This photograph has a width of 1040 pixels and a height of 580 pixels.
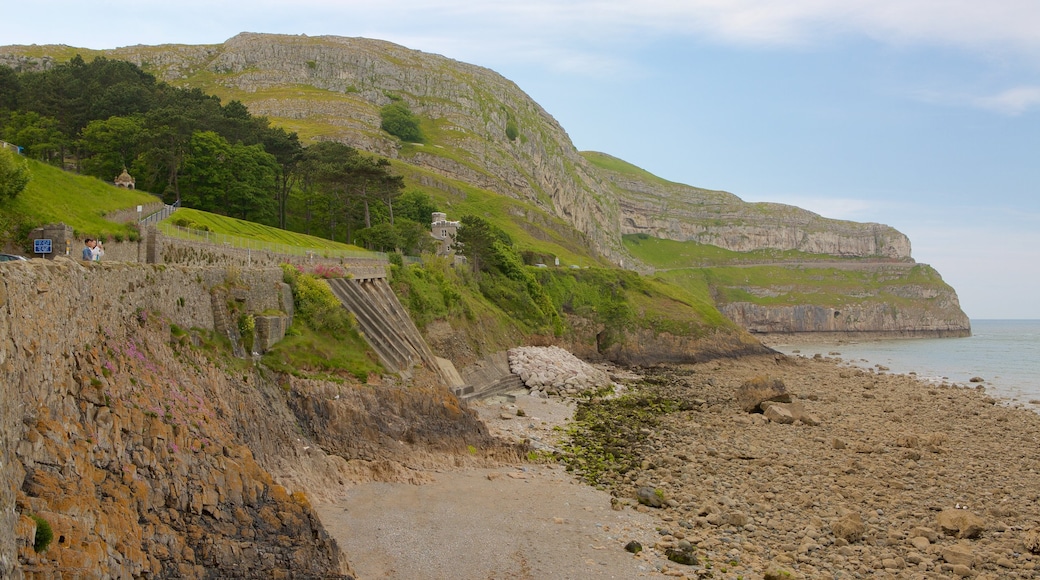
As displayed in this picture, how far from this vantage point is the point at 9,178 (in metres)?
27.2

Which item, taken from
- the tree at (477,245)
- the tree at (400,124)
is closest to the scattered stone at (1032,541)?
the tree at (477,245)

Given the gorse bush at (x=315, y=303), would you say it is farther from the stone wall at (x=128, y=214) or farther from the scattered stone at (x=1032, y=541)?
the scattered stone at (x=1032, y=541)

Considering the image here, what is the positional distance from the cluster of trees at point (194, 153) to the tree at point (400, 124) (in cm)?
6385

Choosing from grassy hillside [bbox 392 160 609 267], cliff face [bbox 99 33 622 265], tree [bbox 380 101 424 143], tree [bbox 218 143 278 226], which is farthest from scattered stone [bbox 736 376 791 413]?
tree [bbox 380 101 424 143]

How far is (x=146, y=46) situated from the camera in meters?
175

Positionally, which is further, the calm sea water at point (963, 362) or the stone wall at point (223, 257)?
the calm sea water at point (963, 362)

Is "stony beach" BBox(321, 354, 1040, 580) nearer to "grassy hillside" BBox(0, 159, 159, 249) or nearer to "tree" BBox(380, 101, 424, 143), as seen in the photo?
"grassy hillside" BBox(0, 159, 159, 249)

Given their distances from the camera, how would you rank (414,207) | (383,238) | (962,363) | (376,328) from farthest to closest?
(962,363)
(414,207)
(383,238)
(376,328)

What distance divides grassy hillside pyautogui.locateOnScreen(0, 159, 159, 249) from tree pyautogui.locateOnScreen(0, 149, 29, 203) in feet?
1.04

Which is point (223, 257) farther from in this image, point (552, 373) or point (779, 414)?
point (779, 414)

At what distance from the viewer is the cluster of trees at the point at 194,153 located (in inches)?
2344

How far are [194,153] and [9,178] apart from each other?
36172 mm

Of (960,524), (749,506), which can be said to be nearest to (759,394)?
(749,506)

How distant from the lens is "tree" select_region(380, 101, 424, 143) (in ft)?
467
